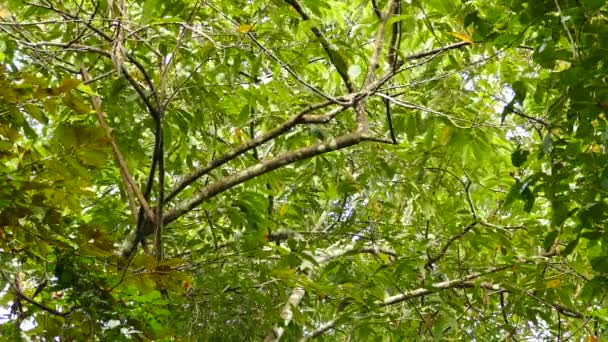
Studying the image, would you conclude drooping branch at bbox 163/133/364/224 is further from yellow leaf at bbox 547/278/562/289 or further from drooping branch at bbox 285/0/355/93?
yellow leaf at bbox 547/278/562/289

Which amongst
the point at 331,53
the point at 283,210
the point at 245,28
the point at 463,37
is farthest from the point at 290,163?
the point at 283,210

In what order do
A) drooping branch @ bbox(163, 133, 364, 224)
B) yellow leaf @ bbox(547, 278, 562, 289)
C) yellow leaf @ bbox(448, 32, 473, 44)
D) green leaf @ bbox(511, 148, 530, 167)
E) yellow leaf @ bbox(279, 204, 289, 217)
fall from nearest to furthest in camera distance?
green leaf @ bbox(511, 148, 530, 167) < yellow leaf @ bbox(448, 32, 473, 44) < drooping branch @ bbox(163, 133, 364, 224) < yellow leaf @ bbox(547, 278, 562, 289) < yellow leaf @ bbox(279, 204, 289, 217)

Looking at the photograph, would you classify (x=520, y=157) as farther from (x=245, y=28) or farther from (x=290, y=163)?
(x=245, y=28)

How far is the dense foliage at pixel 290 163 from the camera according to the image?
1724 mm

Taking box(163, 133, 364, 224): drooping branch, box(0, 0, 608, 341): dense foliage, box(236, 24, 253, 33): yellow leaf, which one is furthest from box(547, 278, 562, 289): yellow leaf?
box(236, 24, 253, 33): yellow leaf

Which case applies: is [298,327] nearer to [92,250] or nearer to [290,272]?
[290,272]

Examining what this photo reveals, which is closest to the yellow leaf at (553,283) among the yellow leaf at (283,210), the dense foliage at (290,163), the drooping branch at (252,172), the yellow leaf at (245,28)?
the dense foliage at (290,163)

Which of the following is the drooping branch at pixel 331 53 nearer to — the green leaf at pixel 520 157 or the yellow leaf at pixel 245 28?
the yellow leaf at pixel 245 28

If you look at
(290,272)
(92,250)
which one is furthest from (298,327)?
(92,250)

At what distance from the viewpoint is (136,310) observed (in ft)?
6.77

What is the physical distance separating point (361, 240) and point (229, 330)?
3.23ft

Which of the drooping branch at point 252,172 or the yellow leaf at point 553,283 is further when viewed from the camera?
the yellow leaf at point 553,283

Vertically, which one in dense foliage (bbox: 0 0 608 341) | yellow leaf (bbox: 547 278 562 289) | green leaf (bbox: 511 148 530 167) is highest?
dense foliage (bbox: 0 0 608 341)

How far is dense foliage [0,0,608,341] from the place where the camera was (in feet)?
5.65
